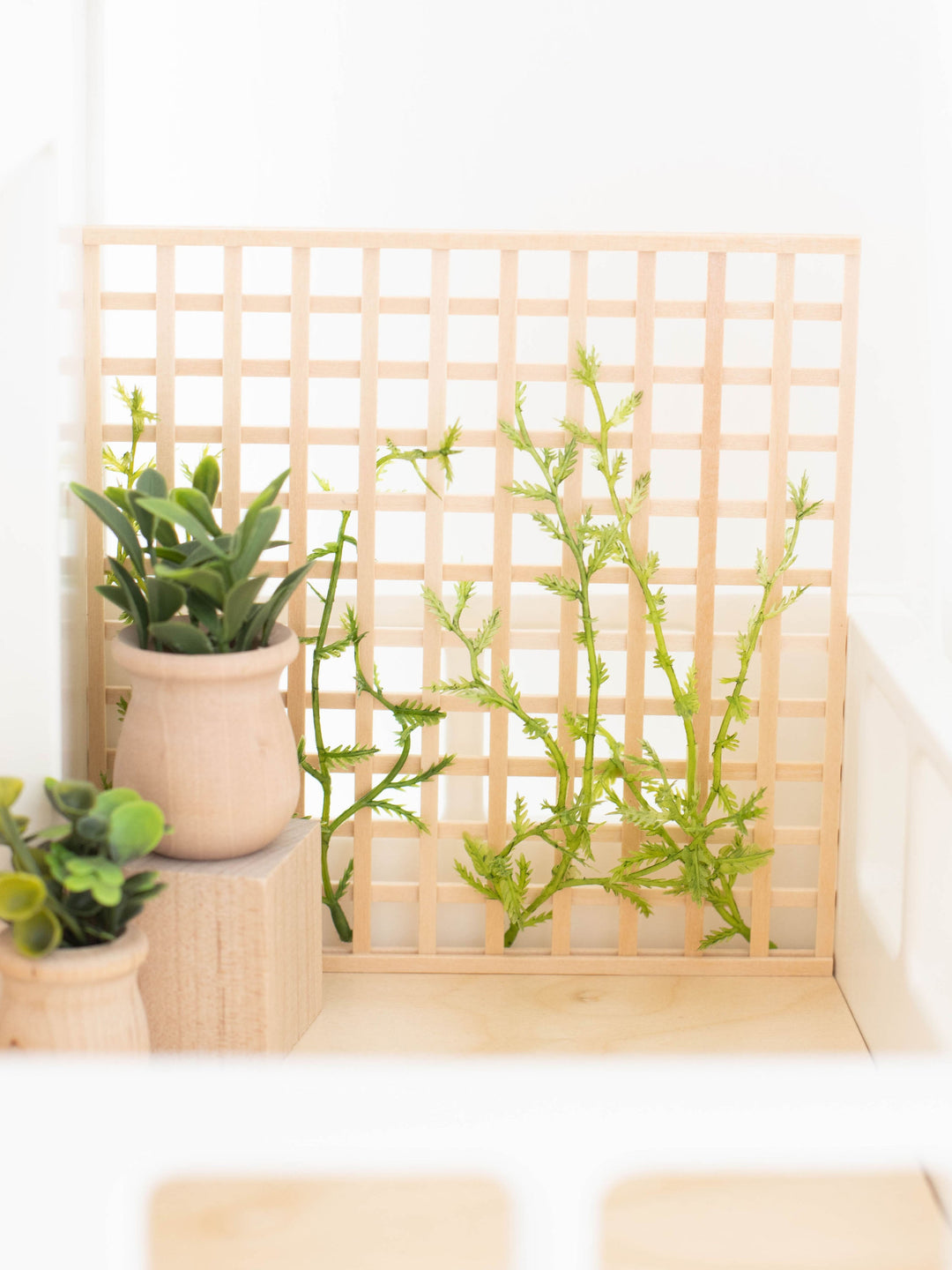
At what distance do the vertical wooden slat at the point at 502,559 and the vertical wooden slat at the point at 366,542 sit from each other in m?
0.17

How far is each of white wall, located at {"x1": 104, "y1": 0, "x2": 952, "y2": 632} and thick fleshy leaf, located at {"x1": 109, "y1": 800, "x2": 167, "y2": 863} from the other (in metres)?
1.16

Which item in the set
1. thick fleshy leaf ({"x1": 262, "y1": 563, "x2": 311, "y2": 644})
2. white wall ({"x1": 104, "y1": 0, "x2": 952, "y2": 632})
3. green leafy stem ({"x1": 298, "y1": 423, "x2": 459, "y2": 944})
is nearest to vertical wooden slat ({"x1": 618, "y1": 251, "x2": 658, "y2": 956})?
green leafy stem ({"x1": 298, "y1": 423, "x2": 459, "y2": 944})

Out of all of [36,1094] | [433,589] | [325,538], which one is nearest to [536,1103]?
[36,1094]

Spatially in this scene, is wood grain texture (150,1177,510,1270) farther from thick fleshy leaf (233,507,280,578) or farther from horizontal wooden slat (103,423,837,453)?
horizontal wooden slat (103,423,837,453)

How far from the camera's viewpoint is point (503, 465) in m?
1.84

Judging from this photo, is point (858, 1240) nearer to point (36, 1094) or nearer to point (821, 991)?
point (821, 991)

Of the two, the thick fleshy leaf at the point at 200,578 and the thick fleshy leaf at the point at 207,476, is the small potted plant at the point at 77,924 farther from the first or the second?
the thick fleshy leaf at the point at 207,476

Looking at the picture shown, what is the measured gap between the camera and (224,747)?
5.02ft

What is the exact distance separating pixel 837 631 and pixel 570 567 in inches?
15.3

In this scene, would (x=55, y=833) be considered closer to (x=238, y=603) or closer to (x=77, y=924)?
(x=77, y=924)

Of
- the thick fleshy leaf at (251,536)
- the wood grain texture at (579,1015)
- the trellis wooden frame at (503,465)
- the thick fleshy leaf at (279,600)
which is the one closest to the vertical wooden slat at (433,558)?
the trellis wooden frame at (503,465)

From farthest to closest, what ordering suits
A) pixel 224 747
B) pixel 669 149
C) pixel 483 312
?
pixel 669 149, pixel 483 312, pixel 224 747

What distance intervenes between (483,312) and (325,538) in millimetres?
553

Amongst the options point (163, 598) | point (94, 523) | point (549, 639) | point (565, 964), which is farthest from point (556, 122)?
point (565, 964)
